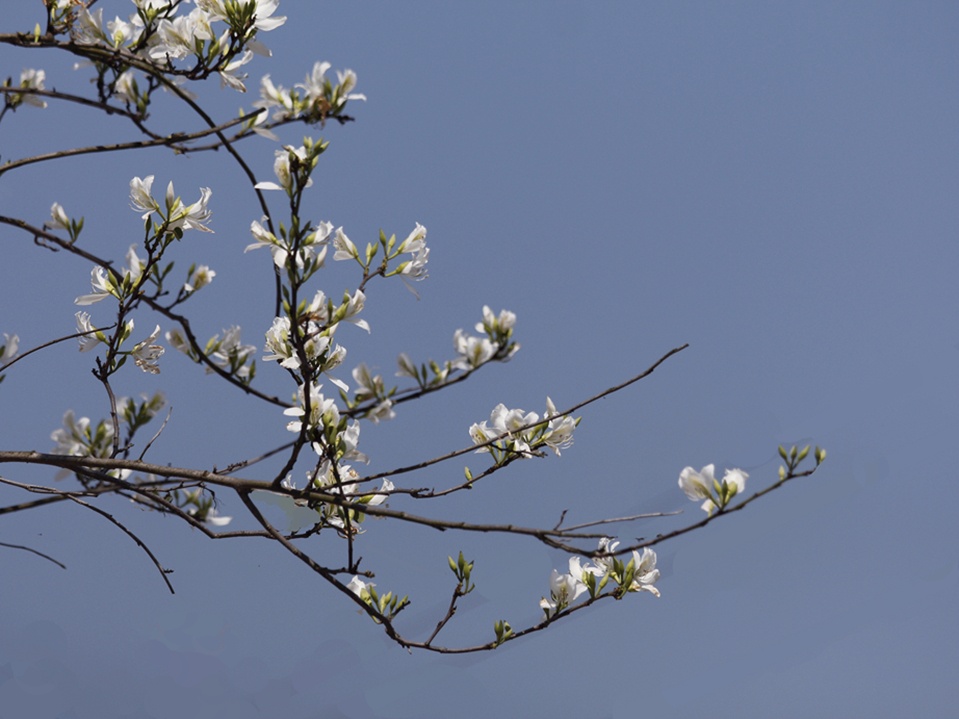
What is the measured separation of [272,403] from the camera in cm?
165

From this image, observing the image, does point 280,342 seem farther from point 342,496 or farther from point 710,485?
point 710,485

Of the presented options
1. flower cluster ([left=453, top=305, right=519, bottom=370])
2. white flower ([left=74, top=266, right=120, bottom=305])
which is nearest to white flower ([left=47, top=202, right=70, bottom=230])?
white flower ([left=74, top=266, right=120, bottom=305])

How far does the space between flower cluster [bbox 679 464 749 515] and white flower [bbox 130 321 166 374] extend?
3.66 ft

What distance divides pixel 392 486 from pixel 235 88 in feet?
2.74

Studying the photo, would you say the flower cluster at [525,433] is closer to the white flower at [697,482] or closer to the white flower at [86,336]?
the white flower at [697,482]

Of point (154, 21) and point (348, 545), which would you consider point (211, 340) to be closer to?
point (348, 545)

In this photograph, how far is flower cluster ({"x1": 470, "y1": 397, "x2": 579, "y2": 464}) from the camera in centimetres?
165

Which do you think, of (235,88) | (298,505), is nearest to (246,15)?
(235,88)

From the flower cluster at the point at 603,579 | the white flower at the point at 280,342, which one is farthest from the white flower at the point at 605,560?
the white flower at the point at 280,342

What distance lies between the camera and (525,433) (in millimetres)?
1662

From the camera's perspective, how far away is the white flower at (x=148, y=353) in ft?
5.93

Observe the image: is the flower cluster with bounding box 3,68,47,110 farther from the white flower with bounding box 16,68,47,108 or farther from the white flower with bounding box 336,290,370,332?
the white flower with bounding box 336,290,370,332

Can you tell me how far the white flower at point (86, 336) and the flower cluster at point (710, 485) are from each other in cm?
124

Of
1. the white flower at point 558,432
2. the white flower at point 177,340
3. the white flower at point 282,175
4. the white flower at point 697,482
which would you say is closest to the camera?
the white flower at point 282,175
